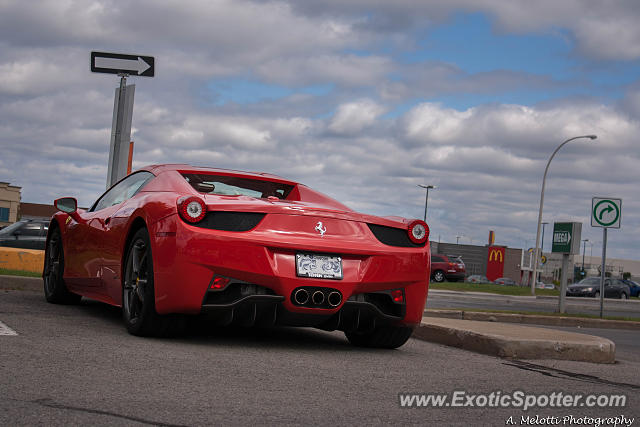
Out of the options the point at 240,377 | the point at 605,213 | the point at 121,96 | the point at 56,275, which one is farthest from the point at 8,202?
the point at 240,377

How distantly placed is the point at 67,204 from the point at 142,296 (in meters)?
2.26

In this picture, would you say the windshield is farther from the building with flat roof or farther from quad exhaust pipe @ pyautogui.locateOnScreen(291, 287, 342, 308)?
the building with flat roof

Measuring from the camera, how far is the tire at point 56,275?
25.5 feet

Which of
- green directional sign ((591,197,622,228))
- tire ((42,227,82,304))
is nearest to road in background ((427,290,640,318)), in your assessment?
green directional sign ((591,197,622,228))

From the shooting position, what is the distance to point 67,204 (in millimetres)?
7406

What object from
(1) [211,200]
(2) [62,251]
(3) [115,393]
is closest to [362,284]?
(1) [211,200]

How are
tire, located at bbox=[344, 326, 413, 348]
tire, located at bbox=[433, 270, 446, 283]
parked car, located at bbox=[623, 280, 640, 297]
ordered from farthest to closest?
1. parked car, located at bbox=[623, 280, 640, 297]
2. tire, located at bbox=[433, 270, 446, 283]
3. tire, located at bbox=[344, 326, 413, 348]

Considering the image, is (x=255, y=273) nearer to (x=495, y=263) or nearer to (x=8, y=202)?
(x=8, y=202)

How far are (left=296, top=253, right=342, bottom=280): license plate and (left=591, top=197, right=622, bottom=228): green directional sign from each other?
1349cm

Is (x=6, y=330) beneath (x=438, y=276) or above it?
above

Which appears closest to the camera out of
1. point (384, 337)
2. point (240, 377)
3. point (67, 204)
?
point (240, 377)

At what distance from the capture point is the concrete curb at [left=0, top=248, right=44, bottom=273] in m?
11.3

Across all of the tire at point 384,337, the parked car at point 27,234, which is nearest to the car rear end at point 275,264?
the tire at point 384,337

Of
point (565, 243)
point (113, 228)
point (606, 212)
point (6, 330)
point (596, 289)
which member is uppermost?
point (606, 212)
